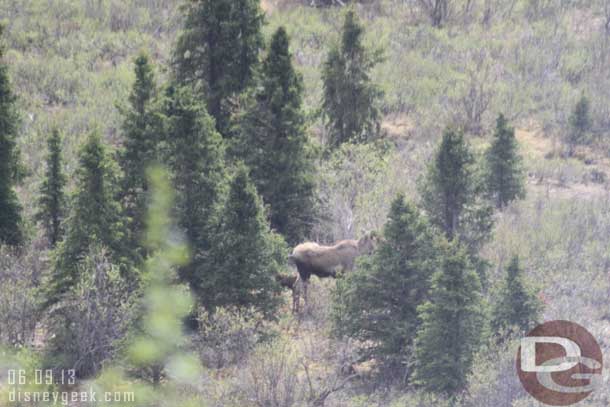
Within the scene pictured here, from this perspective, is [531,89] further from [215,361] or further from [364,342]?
[215,361]

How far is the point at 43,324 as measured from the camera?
77.1 ft

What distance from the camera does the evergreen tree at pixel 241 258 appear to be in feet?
77.9

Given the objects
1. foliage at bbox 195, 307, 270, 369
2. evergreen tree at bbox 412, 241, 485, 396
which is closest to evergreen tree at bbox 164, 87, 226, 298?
foliage at bbox 195, 307, 270, 369

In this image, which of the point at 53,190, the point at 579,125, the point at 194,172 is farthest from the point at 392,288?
the point at 579,125

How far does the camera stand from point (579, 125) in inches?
1752

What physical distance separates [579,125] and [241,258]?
81.5 feet

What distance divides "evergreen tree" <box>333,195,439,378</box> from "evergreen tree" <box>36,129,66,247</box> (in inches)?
317

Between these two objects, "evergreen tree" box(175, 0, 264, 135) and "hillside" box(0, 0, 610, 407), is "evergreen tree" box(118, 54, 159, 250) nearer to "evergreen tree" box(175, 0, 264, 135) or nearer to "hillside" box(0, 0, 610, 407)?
"hillside" box(0, 0, 610, 407)

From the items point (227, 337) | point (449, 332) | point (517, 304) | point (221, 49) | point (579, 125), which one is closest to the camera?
point (449, 332)

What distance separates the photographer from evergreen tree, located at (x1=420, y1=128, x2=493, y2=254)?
1040 inches

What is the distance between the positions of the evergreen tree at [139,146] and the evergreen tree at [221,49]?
5.15m

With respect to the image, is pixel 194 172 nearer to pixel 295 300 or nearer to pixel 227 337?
pixel 295 300

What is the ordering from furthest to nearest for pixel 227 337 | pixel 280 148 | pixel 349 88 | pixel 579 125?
pixel 579 125
pixel 349 88
pixel 280 148
pixel 227 337

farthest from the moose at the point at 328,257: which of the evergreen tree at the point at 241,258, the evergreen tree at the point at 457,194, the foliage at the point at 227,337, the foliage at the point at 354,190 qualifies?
the foliage at the point at 354,190
